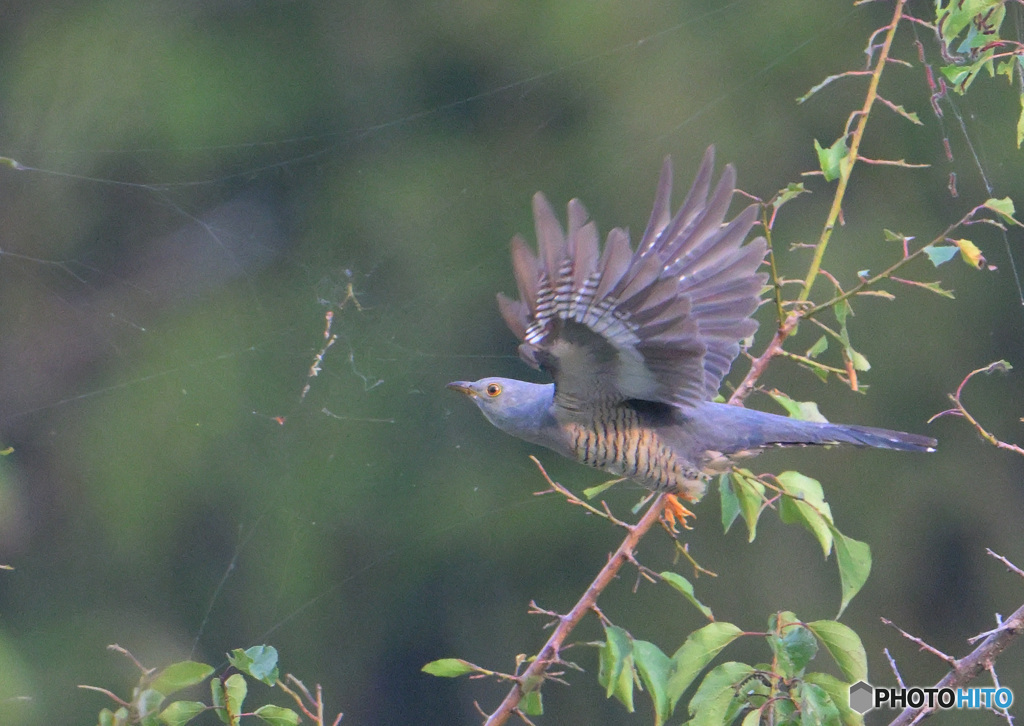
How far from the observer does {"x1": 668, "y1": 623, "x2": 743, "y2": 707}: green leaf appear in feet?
2.66

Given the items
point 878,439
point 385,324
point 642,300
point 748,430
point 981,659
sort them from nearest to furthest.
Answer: point 981,659, point 642,300, point 878,439, point 748,430, point 385,324

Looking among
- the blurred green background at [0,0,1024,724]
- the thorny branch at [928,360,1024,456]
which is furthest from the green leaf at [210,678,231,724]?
the blurred green background at [0,0,1024,724]

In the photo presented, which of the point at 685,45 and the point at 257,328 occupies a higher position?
the point at 685,45

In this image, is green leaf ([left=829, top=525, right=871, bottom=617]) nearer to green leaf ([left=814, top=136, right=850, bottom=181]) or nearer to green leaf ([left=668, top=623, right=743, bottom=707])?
green leaf ([left=668, top=623, right=743, bottom=707])

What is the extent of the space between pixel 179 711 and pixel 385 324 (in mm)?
1200

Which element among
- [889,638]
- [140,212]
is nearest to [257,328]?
[140,212]

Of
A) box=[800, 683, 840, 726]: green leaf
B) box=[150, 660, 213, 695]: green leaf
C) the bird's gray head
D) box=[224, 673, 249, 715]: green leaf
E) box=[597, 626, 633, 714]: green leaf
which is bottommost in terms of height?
box=[800, 683, 840, 726]: green leaf

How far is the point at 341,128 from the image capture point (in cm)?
215

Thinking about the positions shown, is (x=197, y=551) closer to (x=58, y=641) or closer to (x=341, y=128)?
(x=58, y=641)

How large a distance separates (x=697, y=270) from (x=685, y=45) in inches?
42.5

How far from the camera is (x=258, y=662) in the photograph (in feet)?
2.46

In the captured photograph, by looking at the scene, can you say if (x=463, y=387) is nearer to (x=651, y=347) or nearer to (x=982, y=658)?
(x=651, y=347)

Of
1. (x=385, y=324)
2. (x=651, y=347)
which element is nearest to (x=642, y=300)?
(x=651, y=347)

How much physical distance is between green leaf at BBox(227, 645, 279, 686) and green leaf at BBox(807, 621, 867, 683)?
42 cm
